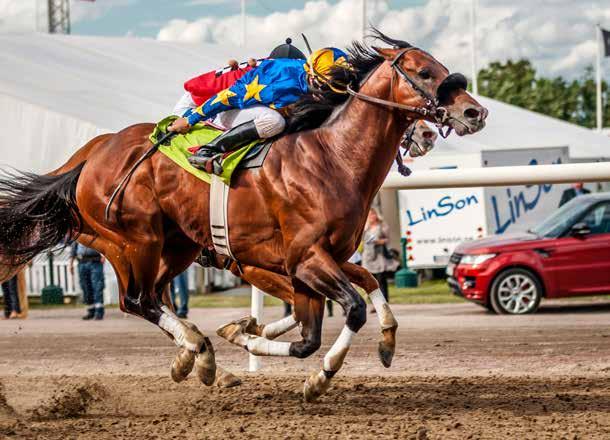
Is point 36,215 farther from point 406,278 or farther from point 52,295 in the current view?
point 406,278

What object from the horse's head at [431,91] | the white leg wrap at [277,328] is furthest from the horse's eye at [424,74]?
the white leg wrap at [277,328]

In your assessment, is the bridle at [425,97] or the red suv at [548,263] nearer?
the bridle at [425,97]

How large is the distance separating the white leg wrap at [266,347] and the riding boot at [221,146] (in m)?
1.14

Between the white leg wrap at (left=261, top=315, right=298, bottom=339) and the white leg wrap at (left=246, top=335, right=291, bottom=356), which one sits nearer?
the white leg wrap at (left=246, top=335, right=291, bottom=356)

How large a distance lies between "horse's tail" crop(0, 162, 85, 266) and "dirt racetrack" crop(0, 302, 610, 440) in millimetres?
1094

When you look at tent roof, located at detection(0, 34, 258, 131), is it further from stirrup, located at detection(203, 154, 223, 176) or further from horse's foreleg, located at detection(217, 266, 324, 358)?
stirrup, located at detection(203, 154, 223, 176)

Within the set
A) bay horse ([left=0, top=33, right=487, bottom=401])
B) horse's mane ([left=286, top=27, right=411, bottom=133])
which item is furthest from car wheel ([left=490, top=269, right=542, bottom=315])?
horse's mane ([left=286, top=27, right=411, bottom=133])

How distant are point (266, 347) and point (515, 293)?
8543 mm

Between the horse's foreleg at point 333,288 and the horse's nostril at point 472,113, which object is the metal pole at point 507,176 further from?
the horse's foreleg at point 333,288

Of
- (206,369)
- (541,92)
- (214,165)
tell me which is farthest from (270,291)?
(541,92)

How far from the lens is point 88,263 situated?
54.7 feet

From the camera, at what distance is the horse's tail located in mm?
7738

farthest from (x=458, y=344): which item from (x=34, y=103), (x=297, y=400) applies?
(x=34, y=103)

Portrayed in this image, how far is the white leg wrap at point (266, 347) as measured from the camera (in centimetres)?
670
